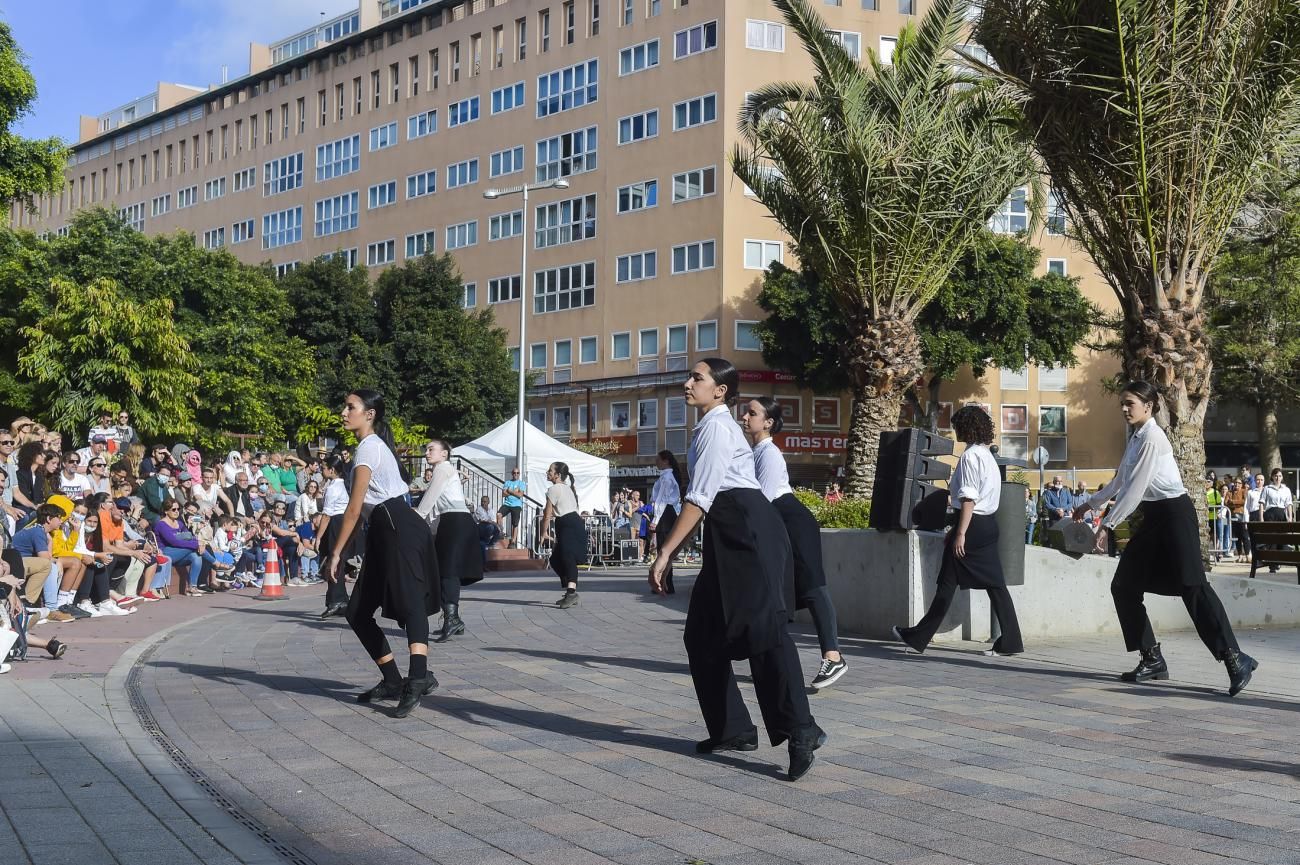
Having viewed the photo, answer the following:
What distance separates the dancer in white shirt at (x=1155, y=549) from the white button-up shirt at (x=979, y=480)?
1.12 m

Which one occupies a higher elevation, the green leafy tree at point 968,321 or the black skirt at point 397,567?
the green leafy tree at point 968,321

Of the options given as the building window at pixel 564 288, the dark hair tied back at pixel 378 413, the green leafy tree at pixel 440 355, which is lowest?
the dark hair tied back at pixel 378 413

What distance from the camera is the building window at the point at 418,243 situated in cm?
6938

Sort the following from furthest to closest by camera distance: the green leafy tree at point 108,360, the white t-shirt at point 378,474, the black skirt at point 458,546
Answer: the green leafy tree at point 108,360
the black skirt at point 458,546
the white t-shirt at point 378,474

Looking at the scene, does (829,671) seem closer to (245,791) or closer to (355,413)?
(355,413)

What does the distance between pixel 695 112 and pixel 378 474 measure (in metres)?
51.1

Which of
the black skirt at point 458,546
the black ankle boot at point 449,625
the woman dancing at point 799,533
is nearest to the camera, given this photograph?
the woman dancing at point 799,533

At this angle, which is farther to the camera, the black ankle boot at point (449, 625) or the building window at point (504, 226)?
the building window at point (504, 226)

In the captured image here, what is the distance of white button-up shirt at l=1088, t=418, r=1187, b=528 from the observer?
9.18m

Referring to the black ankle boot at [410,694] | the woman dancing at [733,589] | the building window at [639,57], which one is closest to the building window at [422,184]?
the building window at [639,57]

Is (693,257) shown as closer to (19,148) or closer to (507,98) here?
(507,98)

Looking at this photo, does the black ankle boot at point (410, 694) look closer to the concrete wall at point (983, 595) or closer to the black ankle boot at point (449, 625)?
the black ankle boot at point (449, 625)

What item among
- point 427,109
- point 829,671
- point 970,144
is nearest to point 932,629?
point 829,671

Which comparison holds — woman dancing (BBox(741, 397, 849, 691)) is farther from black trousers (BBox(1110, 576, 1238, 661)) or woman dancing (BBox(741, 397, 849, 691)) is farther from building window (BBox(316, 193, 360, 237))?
building window (BBox(316, 193, 360, 237))
